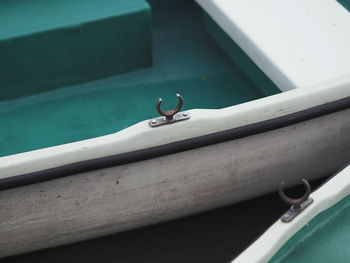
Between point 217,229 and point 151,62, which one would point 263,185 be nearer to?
point 217,229

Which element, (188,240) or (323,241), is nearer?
(323,241)

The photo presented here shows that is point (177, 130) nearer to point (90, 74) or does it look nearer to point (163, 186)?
point (163, 186)

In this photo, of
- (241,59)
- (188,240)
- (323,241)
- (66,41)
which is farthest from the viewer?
(241,59)

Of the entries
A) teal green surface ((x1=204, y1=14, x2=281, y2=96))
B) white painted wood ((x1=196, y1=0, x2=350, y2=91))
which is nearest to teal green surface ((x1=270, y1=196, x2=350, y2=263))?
white painted wood ((x1=196, y1=0, x2=350, y2=91))

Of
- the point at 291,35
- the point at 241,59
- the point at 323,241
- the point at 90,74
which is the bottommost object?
the point at 323,241

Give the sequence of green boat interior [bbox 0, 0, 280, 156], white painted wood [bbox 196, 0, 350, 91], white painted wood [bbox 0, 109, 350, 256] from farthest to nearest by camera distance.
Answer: green boat interior [bbox 0, 0, 280, 156]
white painted wood [bbox 196, 0, 350, 91]
white painted wood [bbox 0, 109, 350, 256]

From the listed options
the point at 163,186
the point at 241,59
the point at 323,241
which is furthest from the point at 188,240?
the point at 241,59

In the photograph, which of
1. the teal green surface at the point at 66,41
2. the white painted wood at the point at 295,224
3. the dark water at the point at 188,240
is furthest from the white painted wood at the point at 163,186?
the teal green surface at the point at 66,41

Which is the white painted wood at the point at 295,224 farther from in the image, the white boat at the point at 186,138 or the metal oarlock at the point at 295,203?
the white boat at the point at 186,138

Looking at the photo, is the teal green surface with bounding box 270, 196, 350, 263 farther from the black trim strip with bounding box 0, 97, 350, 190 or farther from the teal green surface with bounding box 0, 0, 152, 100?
the teal green surface with bounding box 0, 0, 152, 100
